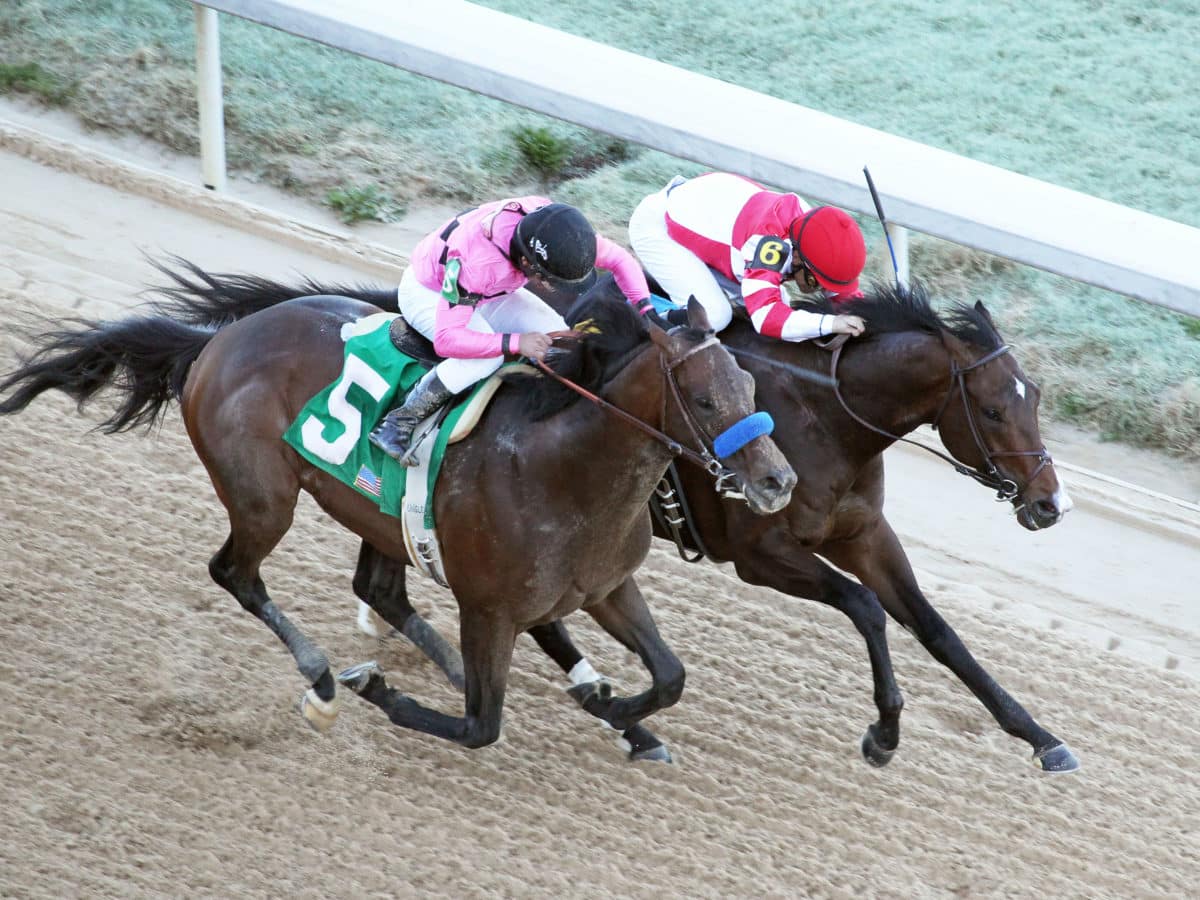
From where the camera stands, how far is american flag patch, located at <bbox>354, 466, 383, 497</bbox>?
3775mm

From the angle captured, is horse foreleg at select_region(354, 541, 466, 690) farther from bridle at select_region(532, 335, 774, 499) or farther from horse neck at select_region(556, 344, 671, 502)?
bridle at select_region(532, 335, 774, 499)

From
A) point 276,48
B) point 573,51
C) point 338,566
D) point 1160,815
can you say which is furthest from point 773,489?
point 276,48

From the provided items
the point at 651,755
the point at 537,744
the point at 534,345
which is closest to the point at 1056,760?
the point at 651,755

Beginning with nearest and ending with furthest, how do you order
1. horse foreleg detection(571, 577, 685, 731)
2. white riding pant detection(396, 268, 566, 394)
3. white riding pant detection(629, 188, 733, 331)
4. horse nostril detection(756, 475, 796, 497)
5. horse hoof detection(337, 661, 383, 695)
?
horse nostril detection(756, 475, 796, 497)
white riding pant detection(396, 268, 566, 394)
horse foreleg detection(571, 577, 685, 731)
horse hoof detection(337, 661, 383, 695)
white riding pant detection(629, 188, 733, 331)

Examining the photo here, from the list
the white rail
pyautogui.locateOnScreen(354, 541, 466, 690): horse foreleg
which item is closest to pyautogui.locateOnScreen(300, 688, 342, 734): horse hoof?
pyautogui.locateOnScreen(354, 541, 466, 690): horse foreleg

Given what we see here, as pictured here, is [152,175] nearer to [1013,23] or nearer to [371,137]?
[371,137]

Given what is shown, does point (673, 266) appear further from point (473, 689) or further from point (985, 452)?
point (473, 689)

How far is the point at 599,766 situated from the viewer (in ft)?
13.4

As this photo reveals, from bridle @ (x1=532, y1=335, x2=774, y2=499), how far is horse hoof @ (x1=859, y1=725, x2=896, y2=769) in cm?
123

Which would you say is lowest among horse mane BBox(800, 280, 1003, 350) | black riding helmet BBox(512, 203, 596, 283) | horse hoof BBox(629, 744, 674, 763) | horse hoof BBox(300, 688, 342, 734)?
horse hoof BBox(300, 688, 342, 734)

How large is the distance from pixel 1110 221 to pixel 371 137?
11.7 ft

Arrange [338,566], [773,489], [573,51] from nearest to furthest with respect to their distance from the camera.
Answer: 1. [773,489]
2. [338,566]
3. [573,51]

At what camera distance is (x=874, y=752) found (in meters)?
4.12

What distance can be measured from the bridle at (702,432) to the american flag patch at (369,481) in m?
0.72
